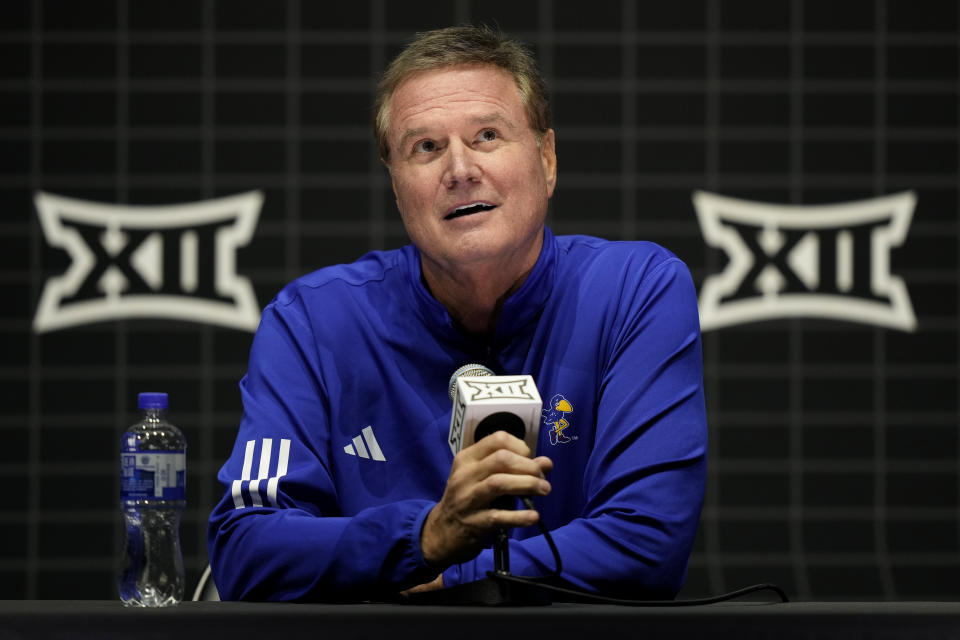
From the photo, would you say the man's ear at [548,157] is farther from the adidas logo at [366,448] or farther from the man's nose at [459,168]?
the adidas logo at [366,448]

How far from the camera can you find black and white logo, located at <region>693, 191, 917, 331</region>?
395cm

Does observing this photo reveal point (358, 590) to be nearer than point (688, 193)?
Yes

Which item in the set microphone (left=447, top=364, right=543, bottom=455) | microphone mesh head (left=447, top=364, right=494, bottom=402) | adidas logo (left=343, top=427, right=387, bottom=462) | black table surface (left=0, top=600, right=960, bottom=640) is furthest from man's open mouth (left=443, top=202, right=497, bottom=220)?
black table surface (left=0, top=600, right=960, bottom=640)

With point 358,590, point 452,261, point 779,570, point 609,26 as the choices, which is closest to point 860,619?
point 358,590

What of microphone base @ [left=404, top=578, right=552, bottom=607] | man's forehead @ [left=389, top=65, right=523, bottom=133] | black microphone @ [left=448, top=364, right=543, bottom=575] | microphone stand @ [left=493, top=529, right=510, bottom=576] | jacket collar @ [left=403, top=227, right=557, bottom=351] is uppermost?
man's forehead @ [left=389, top=65, right=523, bottom=133]

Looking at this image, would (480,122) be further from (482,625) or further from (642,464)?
(482,625)

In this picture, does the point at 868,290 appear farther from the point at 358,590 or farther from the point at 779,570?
the point at 358,590

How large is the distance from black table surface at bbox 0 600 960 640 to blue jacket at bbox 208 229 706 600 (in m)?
0.40

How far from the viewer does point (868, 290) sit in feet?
13.0

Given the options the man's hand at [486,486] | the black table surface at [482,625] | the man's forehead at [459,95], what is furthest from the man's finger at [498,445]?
the man's forehead at [459,95]

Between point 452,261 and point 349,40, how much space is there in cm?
246

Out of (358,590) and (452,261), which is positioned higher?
(452,261)

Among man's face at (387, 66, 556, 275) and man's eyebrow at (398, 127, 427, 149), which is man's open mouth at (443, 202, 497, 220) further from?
man's eyebrow at (398, 127, 427, 149)

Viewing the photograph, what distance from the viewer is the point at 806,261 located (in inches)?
156
